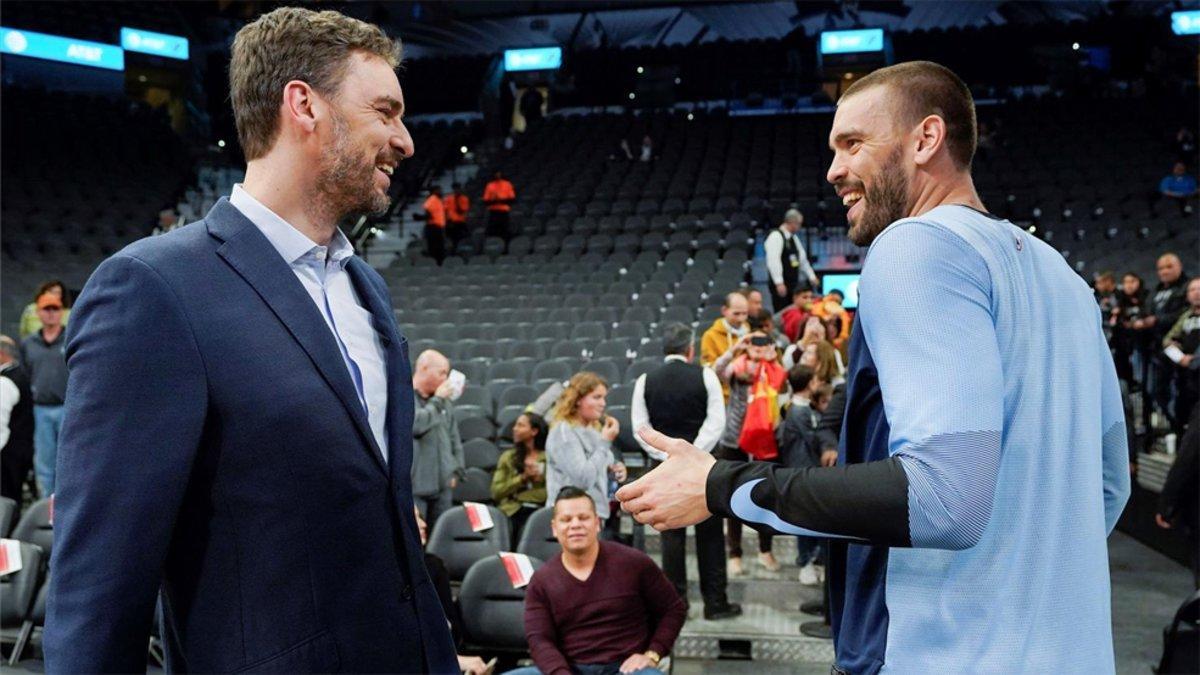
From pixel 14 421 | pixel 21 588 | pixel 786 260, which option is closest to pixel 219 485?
pixel 21 588

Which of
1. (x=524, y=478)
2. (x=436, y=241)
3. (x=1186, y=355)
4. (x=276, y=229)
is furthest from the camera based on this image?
(x=436, y=241)

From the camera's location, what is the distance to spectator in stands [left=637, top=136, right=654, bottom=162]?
60.7 feet

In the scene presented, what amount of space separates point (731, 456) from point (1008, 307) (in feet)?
17.4

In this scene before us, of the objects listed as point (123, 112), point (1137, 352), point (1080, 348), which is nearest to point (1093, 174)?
point (1137, 352)

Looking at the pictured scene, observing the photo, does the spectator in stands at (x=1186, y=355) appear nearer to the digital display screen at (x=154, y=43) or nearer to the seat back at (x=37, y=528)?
the seat back at (x=37, y=528)

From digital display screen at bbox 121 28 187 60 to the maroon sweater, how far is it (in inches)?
844

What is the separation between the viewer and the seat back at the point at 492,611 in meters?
5.19

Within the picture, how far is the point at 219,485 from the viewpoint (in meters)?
1.40

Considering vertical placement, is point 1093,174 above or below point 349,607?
above

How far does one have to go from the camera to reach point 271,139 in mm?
1635

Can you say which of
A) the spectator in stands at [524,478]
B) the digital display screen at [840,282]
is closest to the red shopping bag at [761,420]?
the spectator in stands at [524,478]

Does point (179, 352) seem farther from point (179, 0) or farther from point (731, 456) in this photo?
point (179, 0)

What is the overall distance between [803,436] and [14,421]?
17.7ft

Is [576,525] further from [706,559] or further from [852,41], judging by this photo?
[852,41]
